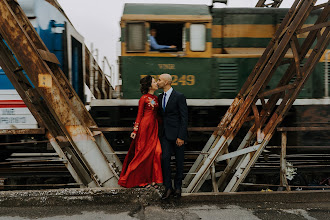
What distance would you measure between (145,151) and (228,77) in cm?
322

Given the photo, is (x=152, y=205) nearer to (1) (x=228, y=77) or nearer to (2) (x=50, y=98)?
(2) (x=50, y=98)

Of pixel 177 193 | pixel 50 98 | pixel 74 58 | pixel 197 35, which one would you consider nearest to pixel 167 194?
pixel 177 193

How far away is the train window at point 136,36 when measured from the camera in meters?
5.54

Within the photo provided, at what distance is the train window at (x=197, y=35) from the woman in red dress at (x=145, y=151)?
7.99ft

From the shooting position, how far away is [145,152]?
11.5ft

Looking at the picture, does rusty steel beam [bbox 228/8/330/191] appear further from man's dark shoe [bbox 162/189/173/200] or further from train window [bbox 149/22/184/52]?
train window [bbox 149/22/184/52]

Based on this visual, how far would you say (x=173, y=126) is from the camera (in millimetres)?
3480

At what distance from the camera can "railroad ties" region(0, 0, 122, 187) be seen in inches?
126

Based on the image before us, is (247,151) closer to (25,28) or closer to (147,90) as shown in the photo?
(147,90)

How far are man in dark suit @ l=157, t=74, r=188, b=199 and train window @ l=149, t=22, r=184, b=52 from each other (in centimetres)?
239

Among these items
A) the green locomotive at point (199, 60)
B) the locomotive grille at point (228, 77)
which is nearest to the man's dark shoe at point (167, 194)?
the green locomotive at point (199, 60)

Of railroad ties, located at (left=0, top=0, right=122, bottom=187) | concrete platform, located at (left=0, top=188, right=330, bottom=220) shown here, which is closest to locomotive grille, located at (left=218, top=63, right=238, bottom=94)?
concrete platform, located at (left=0, top=188, right=330, bottom=220)

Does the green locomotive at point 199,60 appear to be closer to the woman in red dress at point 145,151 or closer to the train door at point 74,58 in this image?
the train door at point 74,58

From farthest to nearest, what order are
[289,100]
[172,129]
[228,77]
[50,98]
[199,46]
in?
[228,77], [199,46], [289,100], [172,129], [50,98]
